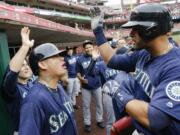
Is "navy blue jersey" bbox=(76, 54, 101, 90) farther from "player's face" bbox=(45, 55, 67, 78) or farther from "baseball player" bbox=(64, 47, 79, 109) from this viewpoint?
"player's face" bbox=(45, 55, 67, 78)

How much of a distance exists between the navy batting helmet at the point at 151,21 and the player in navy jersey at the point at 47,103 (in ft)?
3.25

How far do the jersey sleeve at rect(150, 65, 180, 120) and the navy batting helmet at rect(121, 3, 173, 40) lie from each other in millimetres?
286

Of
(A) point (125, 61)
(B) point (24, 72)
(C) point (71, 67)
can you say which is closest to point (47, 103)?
(A) point (125, 61)

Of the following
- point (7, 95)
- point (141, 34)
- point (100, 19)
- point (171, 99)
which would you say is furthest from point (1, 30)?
point (171, 99)

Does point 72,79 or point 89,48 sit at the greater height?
point 89,48

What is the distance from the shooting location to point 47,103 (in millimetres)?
2918

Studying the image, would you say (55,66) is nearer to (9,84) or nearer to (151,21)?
(9,84)

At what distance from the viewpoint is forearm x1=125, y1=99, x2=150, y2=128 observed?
218 cm

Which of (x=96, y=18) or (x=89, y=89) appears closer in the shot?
(x=96, y=18)

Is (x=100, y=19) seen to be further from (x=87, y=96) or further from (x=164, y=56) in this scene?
(x=87, y=96)

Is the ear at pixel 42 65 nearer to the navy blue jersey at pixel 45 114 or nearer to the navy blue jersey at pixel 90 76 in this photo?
the navy blue jersey at pixel 45 114

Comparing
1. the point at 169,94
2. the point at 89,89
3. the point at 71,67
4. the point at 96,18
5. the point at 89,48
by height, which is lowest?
the point at 71,67

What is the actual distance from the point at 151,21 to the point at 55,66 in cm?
119

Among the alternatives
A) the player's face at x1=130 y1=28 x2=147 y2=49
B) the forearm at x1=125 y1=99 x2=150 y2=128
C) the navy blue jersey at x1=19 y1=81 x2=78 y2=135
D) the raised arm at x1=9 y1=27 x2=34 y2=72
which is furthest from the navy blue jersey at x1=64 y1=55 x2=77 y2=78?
the forearm at x1=125 y1=99 x2=150 y2=128
